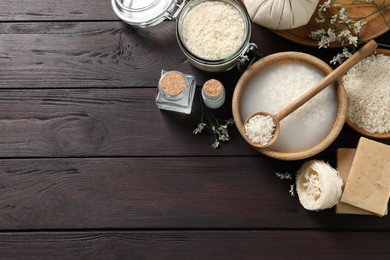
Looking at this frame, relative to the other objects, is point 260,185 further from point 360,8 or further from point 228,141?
point 360,8

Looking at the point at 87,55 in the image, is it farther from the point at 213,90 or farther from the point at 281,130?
the point at 281,130

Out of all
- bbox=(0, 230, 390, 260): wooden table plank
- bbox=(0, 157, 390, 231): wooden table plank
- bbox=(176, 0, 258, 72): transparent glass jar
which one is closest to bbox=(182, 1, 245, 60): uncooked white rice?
bbox=(176, 0, 258, 72): transparent glass jar

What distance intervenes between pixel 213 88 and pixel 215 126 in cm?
11

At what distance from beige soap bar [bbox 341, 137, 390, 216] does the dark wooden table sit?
0.07 meters

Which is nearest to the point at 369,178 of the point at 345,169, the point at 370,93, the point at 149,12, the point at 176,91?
the point at 345,169

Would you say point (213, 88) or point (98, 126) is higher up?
point (213, 88)

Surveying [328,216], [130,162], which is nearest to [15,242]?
[130,162]

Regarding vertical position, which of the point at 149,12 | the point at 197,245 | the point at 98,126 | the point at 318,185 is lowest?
the point at 197,245

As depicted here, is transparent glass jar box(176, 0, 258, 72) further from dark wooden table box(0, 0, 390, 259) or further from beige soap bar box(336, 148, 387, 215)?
beige soap bar box(336, 148, 387, 215)

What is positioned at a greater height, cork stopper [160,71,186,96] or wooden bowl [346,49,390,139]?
wooden bowl [346,49,390,139]

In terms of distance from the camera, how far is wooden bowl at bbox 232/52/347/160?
0.98 metres

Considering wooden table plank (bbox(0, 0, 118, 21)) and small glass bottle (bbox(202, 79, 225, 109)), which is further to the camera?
wooden table plank (bbox(0, 0, 118, 21))

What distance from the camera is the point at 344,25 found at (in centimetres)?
104

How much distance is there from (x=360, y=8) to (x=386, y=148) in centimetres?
31
